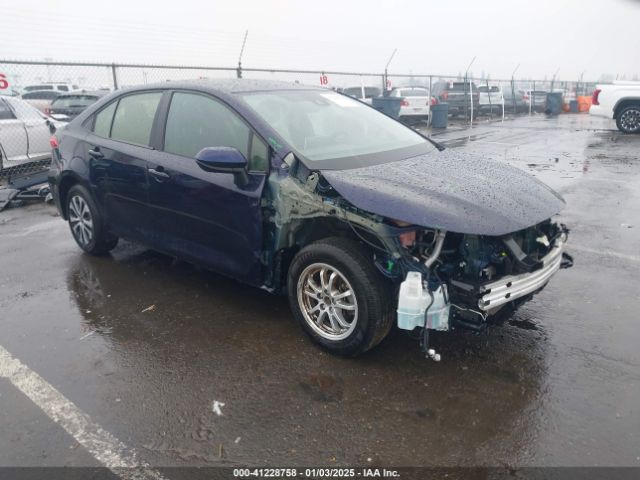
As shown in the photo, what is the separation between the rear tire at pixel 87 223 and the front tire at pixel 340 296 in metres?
2.47

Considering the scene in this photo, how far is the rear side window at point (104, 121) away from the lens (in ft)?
15.8

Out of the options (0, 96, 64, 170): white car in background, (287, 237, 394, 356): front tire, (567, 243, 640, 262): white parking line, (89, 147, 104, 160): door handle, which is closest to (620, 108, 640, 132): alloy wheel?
(567, 243, 640, 262): white parking line

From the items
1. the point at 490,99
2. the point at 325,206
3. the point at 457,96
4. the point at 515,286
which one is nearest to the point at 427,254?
the point at 515,286

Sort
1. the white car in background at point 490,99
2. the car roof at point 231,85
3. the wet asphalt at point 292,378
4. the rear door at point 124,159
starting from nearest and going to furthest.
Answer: the wet asphalt at point 292,378 → the car roof at point 231,85 → the rear door at point 124,159 → the white car in background at point 490,99

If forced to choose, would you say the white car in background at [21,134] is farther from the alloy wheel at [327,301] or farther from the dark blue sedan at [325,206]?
the alloy wheel at [327,301]

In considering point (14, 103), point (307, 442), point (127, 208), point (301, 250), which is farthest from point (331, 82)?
point (307, 442)

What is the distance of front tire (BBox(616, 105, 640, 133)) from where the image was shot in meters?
15.0

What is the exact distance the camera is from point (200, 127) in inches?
157

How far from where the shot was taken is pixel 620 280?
450cm

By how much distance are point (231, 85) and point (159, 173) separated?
0.90 metres

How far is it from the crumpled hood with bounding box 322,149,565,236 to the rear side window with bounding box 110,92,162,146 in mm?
1872

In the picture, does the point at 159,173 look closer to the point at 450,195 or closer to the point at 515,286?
the point at 450,195

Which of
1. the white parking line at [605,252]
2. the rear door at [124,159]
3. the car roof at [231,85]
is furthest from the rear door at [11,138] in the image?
the white parking line at [605,252]

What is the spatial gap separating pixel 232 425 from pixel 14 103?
890 cm
